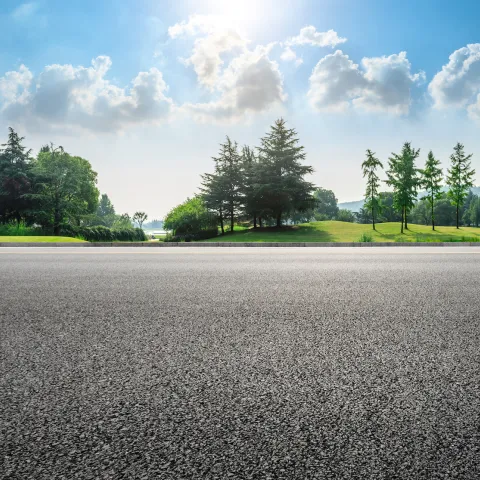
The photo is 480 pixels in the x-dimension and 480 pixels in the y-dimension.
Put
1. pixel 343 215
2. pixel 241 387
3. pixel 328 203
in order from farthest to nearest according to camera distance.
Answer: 1. pixel 328 203
2. pixel 343 215
3. pixel 241 387

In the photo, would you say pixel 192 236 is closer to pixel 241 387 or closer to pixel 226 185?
pixel 226 185

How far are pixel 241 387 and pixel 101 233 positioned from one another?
39186 mm

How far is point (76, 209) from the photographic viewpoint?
48.7 m

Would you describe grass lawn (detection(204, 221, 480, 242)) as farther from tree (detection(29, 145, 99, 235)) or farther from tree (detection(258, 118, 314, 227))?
tree (detection(29, 145, 99, 235))

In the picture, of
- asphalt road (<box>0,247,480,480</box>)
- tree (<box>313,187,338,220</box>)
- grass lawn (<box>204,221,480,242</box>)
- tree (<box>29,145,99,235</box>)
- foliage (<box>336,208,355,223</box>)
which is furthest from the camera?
tree (<box>313,187,338,220</box>)

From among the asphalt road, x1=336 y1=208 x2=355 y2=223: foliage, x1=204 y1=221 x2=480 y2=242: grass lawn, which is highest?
x1=336 y1=208 x2=355 y2=223: foliage

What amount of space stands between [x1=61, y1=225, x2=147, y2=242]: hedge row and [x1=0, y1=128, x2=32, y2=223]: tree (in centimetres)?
715

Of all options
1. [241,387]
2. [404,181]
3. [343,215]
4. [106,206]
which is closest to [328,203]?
[343,215]

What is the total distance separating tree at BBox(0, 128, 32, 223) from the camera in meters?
44.3

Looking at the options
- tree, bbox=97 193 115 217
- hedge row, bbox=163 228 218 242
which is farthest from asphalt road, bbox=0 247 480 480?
tree, bbox=97 193 115 217

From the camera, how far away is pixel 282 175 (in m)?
50.8

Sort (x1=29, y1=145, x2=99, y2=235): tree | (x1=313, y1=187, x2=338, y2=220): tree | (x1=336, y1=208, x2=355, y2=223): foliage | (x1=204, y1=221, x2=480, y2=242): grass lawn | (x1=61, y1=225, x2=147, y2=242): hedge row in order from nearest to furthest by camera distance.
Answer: (x1=61, y1=225, x2=147, y2=242): hedge row, (x1=204, y1=221, x2=480, y2=242): grass lawn, (x1=29, y1=145, x2=99, y2=235): tree, (x1=336, y1=208, x2=355, y2=223): foliage, (x1=313, y1=187, x2=338, y2=220): tree

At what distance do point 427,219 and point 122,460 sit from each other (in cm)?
12531

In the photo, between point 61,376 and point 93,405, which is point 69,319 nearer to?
point 61,376
